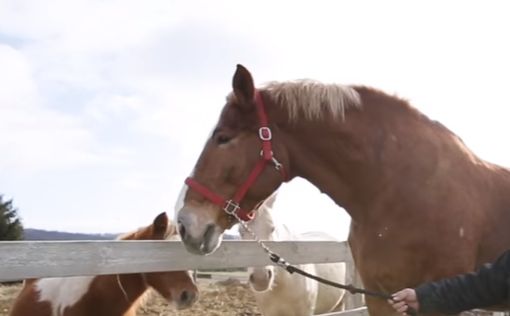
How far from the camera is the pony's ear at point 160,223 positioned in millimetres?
4223

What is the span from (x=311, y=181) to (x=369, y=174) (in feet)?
1.02

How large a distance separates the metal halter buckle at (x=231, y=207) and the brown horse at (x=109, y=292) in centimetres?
148

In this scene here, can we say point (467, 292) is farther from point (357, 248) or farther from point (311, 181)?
point (311, 181)

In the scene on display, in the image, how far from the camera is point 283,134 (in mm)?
2936

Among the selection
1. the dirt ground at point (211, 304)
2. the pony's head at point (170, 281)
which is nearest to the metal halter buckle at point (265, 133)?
the pony's head at point (170, 281)

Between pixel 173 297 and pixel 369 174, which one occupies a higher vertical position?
pixel 369 174

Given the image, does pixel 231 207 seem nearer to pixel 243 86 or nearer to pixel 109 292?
pixel 243 86

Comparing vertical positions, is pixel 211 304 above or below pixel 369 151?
below

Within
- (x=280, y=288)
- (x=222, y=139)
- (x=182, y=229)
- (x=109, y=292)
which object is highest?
(x=222, y=139)

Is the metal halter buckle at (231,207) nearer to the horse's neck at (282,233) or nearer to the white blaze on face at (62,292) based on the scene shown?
the white blaze on face at (62,292)

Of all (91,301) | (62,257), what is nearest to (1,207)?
(91,301)

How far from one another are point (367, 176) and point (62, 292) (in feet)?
8.55

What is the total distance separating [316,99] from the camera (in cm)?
292

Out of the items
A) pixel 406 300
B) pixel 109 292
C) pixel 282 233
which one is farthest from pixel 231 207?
pixel 282 233
